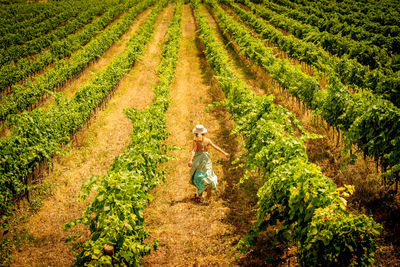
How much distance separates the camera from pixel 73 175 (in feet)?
28.0

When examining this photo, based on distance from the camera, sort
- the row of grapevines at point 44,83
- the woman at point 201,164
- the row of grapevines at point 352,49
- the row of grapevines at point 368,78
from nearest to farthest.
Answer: the woman at point 201,164, the row of grapevines at point 368,78, the row of grapevines at point 44,83, the row of grapevines at point 352,49

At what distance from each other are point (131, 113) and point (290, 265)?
6.10 meters

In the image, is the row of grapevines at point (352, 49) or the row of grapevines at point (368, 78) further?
the row of grapevines at point (352, 49)

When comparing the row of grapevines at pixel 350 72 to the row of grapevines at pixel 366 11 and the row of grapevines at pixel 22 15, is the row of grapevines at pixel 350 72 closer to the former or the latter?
the row of grapevines at pixel 366 11

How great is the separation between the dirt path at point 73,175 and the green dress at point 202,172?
3151 mm

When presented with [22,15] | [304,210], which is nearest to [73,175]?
[304,210]

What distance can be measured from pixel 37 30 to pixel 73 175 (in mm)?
28746

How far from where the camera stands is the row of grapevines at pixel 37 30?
25.4 metres

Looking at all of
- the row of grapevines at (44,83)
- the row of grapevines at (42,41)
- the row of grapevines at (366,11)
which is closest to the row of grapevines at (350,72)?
the row of grapevines at (366,11)

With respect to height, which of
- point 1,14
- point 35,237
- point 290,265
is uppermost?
point 1,14

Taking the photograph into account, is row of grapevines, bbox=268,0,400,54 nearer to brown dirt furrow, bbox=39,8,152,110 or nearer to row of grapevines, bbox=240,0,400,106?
row of grapevines, bbox=240,0,400,106

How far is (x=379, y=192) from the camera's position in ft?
22.6

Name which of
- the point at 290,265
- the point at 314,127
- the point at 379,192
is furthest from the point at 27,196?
the point at 314,127

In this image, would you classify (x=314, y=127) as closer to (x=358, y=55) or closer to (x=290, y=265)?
(x=290, y=265)
